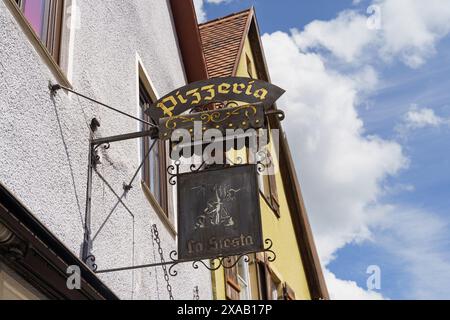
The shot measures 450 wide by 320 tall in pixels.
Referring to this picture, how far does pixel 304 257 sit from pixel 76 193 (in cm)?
1145

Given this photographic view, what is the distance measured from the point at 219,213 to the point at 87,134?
121 cm

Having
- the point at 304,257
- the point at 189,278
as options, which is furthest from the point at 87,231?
the point at 304,257

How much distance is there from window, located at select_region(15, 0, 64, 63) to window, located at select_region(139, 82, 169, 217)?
1967 mm

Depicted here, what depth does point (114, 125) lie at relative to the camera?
6.03 meters

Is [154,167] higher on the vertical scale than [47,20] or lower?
higher

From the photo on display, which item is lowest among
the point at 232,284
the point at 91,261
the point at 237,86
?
the point at 91,261

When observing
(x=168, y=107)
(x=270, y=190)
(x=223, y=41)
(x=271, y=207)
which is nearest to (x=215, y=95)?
(x=168, y=107)

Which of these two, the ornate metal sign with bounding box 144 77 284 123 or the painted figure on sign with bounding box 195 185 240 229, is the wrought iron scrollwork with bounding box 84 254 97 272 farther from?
the ornate metal sign with bounding box 144 77 284 123

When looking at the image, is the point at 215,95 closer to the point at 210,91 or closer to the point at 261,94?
the point at 210,91

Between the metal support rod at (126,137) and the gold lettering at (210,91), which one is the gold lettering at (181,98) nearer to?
the gold lettering at (210,91)

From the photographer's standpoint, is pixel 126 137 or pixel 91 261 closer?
pixel 91 261

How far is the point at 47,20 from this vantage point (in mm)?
5258

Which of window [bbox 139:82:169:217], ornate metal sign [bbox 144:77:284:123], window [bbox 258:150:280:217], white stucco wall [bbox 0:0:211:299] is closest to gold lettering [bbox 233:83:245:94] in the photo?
ornate metal sign [bbox 144:77:284:123]
